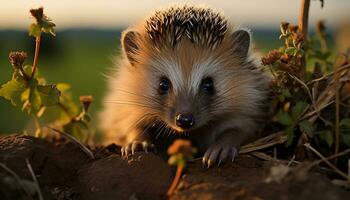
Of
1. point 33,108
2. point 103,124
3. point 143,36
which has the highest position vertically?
point 143,36

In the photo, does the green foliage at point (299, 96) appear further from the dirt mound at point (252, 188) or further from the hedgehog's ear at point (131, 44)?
the hedgehog's ear at point (131, 44)

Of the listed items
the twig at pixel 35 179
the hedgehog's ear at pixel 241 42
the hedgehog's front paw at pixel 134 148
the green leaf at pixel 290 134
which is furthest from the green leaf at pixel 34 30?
the green leaf at pixel 290 134

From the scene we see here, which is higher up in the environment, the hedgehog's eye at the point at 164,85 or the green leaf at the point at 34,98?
the green leaf at the point at 34,98

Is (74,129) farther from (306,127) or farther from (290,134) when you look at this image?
(306,127)

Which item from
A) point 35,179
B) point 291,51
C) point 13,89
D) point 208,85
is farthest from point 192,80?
point 35,179

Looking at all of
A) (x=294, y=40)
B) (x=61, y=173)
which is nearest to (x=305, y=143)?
(x=294, y=40)

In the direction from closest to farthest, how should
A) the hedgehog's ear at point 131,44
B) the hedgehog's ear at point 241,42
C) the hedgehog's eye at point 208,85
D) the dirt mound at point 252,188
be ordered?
the dirt mound at point 252,188, the hedgehog's eye at point 208,85, the hedgehog's ear at point 241,42, the hedgehog's ear at point 131,44

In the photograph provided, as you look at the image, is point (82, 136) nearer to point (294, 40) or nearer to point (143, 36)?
point (143, 36)
